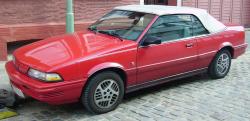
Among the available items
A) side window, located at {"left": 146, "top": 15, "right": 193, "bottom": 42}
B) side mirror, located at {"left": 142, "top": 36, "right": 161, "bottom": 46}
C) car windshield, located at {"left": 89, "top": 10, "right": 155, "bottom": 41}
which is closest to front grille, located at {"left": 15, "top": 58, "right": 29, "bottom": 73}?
car windshield, located at {"left": 89, "top": 10, "right": 155, "bottom": 41}

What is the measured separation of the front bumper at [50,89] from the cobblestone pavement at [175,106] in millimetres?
406

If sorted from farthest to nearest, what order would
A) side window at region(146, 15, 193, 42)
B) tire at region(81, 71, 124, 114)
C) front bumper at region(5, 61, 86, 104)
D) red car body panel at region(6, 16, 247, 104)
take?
1. side window at region(146, 15, 193, 42)
2. tire at region(81, 71, 124, 114)
3. red car body panel at region(6, 16, 247, 104)
4. front bumper at region(5, 61, 86, 104)

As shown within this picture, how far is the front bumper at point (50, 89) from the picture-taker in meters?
4.61

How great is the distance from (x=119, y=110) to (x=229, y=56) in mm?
2853

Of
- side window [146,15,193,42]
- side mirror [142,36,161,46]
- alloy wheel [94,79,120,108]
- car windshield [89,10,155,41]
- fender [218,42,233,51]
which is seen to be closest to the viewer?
alloy wheel [94,79,120,108]

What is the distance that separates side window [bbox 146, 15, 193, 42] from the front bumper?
1543 mm

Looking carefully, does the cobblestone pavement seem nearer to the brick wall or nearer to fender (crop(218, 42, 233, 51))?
Answer: fender (crop(218, 42, 233, 51))

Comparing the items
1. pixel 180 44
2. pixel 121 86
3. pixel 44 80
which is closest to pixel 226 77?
pixel 180 44

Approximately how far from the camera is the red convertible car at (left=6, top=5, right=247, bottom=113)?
4773 mm

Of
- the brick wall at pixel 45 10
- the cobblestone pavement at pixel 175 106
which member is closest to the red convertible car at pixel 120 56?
the cobblestone pavement at pixel 175 106

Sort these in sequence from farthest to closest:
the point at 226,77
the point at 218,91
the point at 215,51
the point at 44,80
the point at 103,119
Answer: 1. the point at 226,77
2. the point at 215,51
3. the point at 218,91
4. the point at 103,119
5. the point at 44,80

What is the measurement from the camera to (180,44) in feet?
19.9

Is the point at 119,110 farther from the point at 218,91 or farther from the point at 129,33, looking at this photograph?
the point at 218,91

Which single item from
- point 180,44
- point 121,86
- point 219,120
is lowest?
point 219,120
